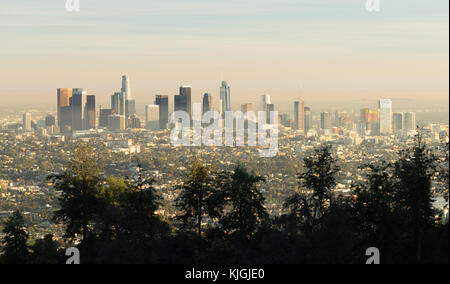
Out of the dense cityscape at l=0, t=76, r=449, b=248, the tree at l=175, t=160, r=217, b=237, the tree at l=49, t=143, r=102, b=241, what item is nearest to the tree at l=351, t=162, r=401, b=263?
the tree at l=175, t=160, r=217, b=237

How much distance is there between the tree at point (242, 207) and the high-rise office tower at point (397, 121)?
529 ft

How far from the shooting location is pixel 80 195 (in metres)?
28.6

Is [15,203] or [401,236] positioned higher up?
[401,236]

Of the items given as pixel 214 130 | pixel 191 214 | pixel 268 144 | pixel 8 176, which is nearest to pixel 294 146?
pixel 268 144

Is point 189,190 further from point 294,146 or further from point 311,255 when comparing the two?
point 294,146

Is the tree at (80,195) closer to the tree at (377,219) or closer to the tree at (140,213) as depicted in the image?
the tree at (140,213)

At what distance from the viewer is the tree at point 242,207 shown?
89.0 ft

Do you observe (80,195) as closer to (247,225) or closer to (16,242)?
(16,242)

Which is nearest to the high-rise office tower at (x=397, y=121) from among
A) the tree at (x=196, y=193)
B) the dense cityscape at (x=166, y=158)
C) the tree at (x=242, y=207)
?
the dense cityscape at (x=166, y=158)

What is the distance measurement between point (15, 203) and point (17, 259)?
7974 cm

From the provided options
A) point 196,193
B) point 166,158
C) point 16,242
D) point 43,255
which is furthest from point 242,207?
point 166,158

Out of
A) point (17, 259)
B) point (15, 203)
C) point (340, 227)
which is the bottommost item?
point (15, 203)

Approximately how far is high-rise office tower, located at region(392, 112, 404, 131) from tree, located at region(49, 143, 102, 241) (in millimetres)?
162978
